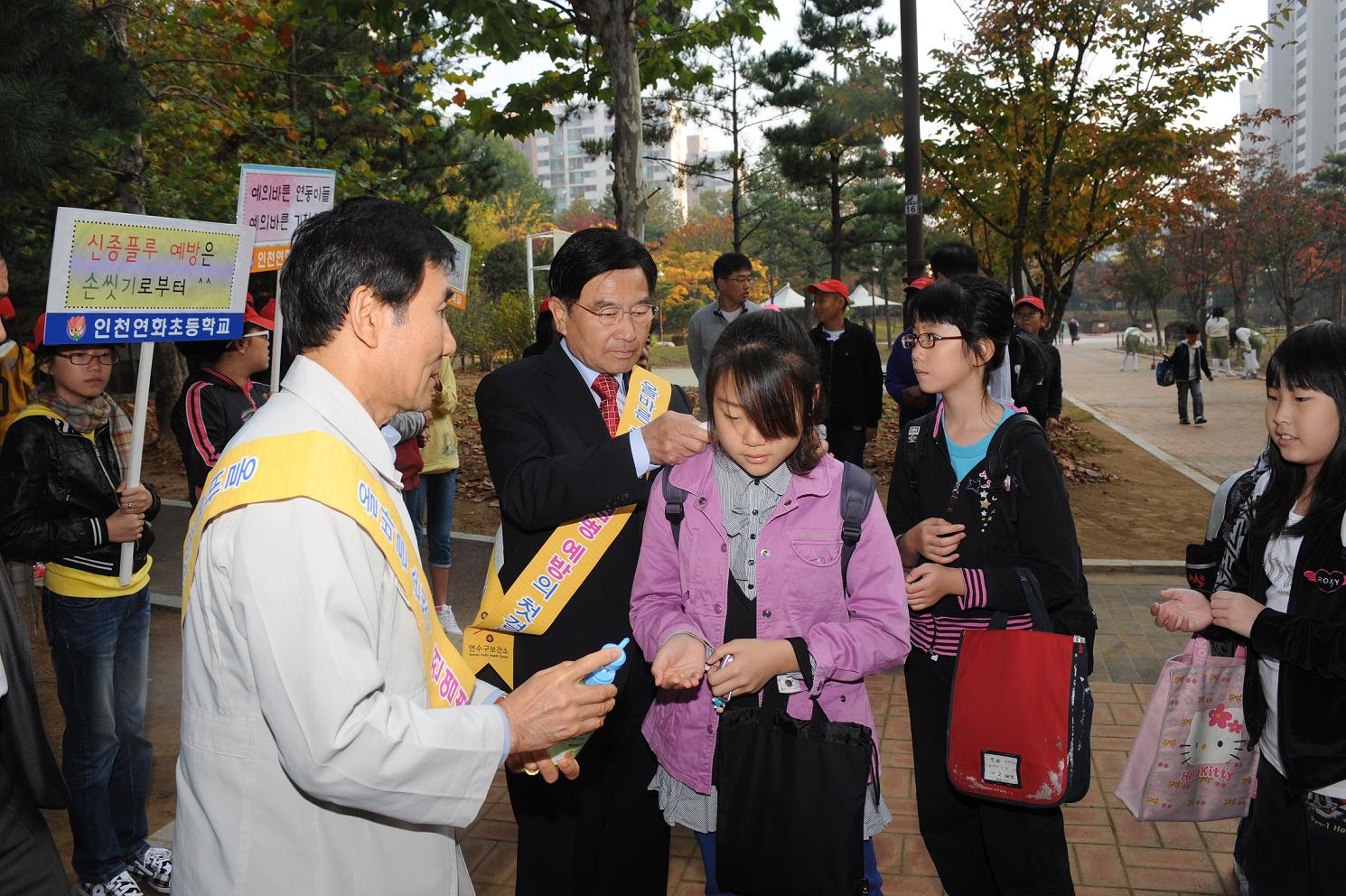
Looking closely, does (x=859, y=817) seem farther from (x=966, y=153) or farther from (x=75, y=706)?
(x=966, y=153)

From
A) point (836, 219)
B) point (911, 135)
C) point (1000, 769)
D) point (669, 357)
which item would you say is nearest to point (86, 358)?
point (1000, 769)

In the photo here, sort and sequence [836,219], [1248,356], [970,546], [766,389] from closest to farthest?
[766,389]
[970,546]
[836,219]
[1248,356]

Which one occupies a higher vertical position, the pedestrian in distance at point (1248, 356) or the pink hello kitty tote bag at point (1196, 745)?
the pedestrian in distance at point (1248, 356)

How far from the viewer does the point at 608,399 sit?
9.28 ft

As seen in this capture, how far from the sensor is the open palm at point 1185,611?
101 inches

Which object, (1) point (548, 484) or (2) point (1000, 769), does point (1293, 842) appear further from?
(1) point (548, 484)

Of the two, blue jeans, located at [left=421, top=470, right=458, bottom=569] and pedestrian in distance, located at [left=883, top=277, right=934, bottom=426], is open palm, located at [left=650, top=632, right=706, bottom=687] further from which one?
pedestrian in distance, located at [left=883, top=277, right=934, bottom=426]

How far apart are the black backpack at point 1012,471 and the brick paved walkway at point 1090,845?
1.08 metres

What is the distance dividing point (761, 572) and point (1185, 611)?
3.93 ft

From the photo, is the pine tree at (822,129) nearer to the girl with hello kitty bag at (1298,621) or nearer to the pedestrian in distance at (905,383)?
the pedestrian in distance at (905,383)

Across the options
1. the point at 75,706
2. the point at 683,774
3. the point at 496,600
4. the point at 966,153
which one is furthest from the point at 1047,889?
the point at 966,153

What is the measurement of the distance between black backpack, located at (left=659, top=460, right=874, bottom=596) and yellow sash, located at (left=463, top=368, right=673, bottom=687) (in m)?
0.24

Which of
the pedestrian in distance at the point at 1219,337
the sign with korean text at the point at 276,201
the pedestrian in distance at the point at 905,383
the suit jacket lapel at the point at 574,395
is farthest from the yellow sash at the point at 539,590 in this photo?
the pedestrian in distance at the point at 1219,337

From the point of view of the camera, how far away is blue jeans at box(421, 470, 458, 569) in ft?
21.2
